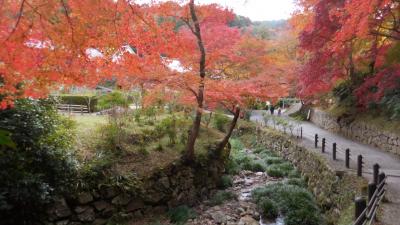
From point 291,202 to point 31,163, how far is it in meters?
7.03

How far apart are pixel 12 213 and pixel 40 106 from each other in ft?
7.94

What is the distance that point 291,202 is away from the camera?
977 cm

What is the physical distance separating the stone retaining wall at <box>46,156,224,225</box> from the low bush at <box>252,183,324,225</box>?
1.86m

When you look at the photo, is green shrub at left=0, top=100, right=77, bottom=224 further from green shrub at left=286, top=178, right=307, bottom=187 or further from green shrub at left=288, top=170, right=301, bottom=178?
green shrub at left=288, top=170, right=301, bottom=178

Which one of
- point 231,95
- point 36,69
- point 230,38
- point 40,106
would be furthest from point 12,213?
point 230,38

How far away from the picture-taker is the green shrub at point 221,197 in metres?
10.6

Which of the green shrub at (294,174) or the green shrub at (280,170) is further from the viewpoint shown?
the green shrub at (280,170)

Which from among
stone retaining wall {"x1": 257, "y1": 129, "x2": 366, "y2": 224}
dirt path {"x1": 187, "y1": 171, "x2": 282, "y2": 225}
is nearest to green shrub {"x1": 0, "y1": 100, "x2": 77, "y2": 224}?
dirt path {"x1": 187, "y1": 171, "x2": 282, "y2": 225}

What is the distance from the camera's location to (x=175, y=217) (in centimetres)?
925

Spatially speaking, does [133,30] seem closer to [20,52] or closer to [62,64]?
[62,64]

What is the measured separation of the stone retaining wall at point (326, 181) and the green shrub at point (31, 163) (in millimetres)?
6768

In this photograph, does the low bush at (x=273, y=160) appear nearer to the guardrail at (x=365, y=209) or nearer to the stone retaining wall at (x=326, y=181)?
the stone retaining wall at (x=326, y=181)

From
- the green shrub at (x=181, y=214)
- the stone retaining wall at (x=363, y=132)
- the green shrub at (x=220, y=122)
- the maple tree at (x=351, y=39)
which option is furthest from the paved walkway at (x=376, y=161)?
the green shrub at (x=181, y=214)

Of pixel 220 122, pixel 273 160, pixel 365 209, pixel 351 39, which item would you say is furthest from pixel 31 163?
pixel 220 122
